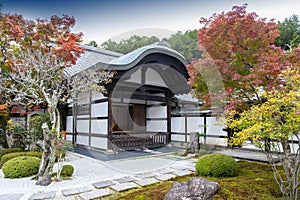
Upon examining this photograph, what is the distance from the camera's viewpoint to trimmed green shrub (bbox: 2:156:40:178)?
15.4ft

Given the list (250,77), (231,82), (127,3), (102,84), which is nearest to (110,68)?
(102,84)

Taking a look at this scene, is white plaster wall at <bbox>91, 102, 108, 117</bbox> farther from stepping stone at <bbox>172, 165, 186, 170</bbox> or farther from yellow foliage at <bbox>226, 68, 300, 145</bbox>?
yellow foliage at <bbox>226, 68, 300, 145</bbox>

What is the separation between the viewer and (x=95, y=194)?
3.51 m

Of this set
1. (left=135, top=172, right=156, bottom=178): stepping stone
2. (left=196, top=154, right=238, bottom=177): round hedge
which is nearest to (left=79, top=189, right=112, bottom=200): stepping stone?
(left=135, top=172, right=156, bottom=178): stepping stone

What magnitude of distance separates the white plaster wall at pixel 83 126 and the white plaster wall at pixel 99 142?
72 cm

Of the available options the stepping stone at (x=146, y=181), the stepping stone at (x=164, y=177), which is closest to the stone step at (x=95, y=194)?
the stepping stone at (x=146, y=181)

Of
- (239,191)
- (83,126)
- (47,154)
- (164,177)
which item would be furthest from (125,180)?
(83,126)

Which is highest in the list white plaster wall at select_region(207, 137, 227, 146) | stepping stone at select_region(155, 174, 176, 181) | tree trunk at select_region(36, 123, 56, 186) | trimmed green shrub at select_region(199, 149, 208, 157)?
tree trunk at select_region(36, 123, 56, 186)

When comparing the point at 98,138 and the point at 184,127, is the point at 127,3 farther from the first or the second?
the point at 184,127

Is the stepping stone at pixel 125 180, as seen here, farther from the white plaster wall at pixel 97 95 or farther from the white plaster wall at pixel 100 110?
the white plaster wall at pixel 97 95

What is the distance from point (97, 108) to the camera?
28.2 ft

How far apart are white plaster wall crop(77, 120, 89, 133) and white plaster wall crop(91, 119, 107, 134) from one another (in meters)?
0.49

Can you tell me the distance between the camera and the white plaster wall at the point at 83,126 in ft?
30.1

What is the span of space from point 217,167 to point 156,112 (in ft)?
Result: 21.4
